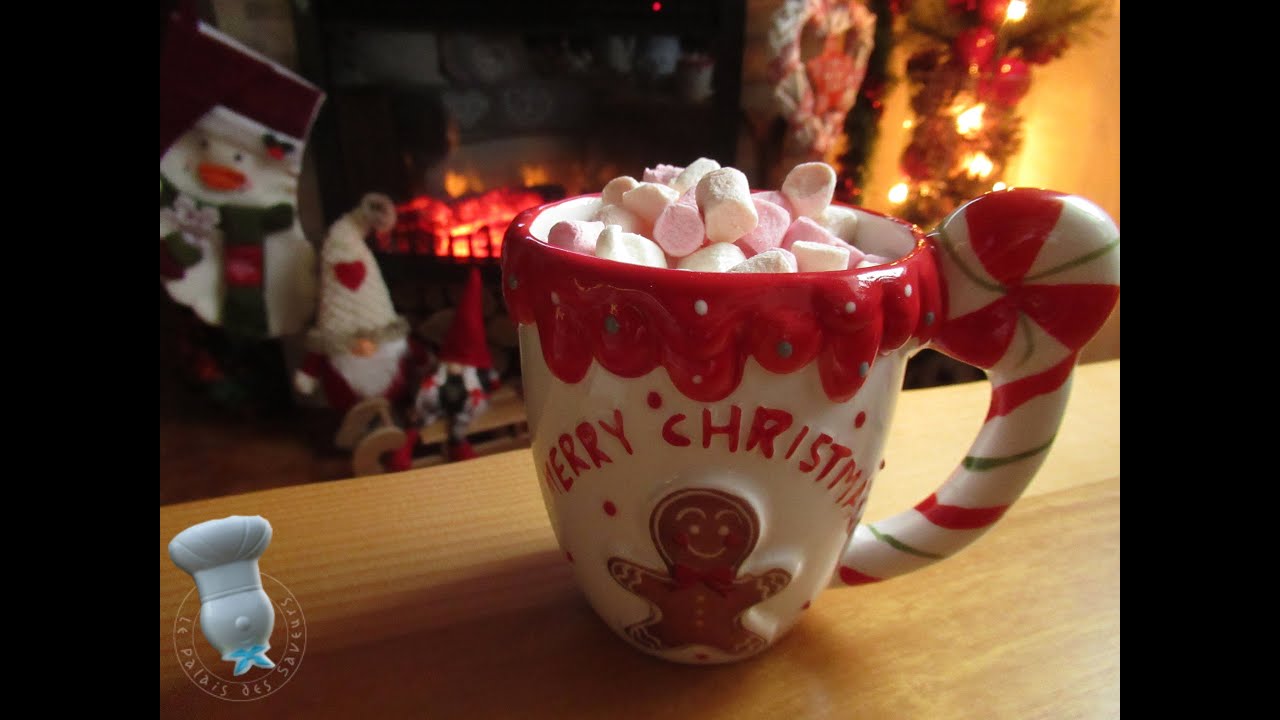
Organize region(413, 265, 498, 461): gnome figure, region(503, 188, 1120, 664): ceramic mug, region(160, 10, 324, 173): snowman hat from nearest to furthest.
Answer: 1. region(503, 188, 1120, 664): ceramic mug
2. region(160, 10, 324, 173): snowman hat
3. region(413, 265, 498, 461): gnome figure

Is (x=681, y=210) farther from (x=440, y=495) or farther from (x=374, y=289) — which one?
(x=374, y=289)

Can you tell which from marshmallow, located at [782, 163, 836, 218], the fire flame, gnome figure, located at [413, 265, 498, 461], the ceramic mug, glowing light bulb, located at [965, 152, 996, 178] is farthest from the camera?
glowing light bulb, located at [965, 152, 996, 178]

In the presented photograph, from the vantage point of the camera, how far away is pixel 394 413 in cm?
155

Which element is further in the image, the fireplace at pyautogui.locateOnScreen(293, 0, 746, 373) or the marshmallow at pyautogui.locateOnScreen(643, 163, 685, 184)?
the fireplace at pyautogui.locateOnScreen(293, 0, 746, 373)

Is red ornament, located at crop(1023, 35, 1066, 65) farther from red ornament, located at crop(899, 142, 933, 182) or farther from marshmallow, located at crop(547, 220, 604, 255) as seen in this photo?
marshmallow, located at crop(547, 220, 604, 255)

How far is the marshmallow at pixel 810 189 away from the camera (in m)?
0.48

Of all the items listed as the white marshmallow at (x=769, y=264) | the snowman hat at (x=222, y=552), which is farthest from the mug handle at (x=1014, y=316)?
the snowman hat at (x=222, y=552)

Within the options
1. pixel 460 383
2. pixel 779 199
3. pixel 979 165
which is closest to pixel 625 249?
pixel 779 199

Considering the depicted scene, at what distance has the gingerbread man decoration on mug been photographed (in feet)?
1.36

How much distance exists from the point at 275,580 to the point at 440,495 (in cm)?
16

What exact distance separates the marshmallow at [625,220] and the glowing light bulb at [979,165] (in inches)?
64.7

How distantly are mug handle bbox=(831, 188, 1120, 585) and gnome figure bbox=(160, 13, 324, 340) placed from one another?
51.0 inches

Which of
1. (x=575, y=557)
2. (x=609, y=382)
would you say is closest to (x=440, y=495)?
(x=575, y=557)

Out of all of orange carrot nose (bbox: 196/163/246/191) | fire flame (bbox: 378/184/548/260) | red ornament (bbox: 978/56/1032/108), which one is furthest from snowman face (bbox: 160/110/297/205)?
red ornament (bbox: 978/56/1032/108)
